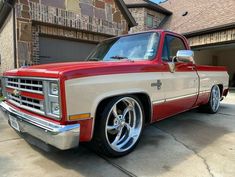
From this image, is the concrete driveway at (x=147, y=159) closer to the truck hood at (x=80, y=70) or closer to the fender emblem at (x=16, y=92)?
the fender emblem at (x=16, y=92)

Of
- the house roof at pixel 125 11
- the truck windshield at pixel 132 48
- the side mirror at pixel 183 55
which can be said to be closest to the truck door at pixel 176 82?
the side mirror at pixel 183 55

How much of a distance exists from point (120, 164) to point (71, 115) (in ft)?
3.08

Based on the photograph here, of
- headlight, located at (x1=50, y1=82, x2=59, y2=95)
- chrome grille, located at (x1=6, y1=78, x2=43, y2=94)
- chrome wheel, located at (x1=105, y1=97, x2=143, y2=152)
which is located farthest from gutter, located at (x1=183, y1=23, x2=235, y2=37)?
headlight, located at (x1=50, y1=82, x2=59, y2=95)

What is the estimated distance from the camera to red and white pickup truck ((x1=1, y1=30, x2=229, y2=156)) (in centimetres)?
257

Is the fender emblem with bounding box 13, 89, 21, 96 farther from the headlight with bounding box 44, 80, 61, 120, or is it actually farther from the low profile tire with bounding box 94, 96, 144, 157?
the low profile tire with bounding box 94, 96, 144, 157

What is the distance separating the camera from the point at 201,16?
15.1 m

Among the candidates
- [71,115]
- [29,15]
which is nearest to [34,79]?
[71,115]

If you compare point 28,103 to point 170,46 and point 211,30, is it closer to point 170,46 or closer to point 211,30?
point 170,46

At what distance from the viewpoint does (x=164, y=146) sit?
3590 millimetres

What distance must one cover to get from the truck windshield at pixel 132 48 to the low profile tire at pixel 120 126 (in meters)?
0.84

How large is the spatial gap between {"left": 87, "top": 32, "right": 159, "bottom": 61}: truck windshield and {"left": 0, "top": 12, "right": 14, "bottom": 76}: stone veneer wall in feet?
17.4

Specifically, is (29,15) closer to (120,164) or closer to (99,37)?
(99,37)

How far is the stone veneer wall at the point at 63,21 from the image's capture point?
7.78m

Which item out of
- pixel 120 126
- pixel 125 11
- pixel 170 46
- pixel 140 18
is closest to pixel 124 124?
pixel 120 126
